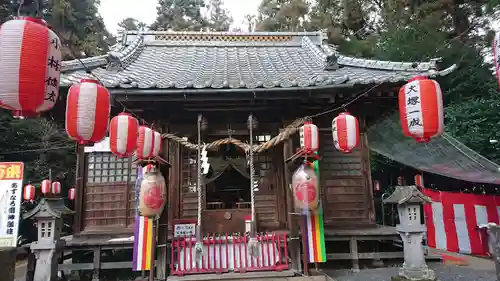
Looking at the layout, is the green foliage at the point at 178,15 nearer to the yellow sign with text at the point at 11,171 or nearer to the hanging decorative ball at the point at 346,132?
the yellow sign with text at the point at 11,171

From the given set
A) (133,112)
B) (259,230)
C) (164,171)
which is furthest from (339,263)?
(133,112)

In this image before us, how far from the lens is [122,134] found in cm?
583

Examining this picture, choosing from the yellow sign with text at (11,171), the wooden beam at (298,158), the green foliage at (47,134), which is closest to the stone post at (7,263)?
the wooden beam at (298,158)

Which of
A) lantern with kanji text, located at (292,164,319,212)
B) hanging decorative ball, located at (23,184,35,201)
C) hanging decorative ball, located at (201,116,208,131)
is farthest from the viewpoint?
hanging decorative ball, located at (23,184,35,201)

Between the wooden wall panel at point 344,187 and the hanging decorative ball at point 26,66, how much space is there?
6.39 meters

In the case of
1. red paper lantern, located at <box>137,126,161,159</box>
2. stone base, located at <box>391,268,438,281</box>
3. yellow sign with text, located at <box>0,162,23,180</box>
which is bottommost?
stone base, located at <box>391,268,438,281</box>

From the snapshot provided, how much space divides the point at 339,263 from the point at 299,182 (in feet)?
11.8

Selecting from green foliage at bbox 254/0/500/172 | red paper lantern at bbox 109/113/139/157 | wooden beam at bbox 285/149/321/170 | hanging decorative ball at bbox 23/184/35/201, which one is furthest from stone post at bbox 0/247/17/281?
green foliage at bbox 254/0/500/172

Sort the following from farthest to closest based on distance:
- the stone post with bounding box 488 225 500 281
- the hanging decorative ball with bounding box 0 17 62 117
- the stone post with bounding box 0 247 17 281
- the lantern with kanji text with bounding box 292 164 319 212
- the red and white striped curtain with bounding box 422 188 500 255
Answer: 1. the red and white striped curtain with bounding box 422 188 500 255
2. the lantern with kanji text with bounding box 292 164 319 212
3. the stone post with bounding box 488 225 500 281
4. the hanging decorative ball with bounding box 0 17 62 117
5. the stone post with bounding box 0 247 17 281

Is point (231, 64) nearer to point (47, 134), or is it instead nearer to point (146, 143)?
point (146, 143)

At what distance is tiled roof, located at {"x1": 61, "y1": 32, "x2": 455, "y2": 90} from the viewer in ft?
22.4

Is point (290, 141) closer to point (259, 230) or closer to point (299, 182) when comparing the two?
point (299, 182)

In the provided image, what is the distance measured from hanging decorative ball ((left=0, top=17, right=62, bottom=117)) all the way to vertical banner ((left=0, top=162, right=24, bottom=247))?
413cm

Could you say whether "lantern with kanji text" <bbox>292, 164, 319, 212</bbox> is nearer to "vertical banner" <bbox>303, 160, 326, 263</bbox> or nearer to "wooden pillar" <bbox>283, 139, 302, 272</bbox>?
"vertical banner" <bbox>303, 160, 326, 263</bbox>
